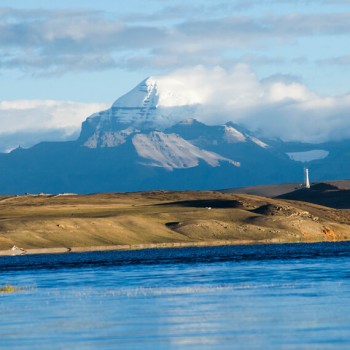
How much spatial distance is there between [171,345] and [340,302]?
59.0 feet

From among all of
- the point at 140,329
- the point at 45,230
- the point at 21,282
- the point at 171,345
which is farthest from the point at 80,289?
the point at 45,230

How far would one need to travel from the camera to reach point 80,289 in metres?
90.9

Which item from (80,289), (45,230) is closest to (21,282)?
(80,289)

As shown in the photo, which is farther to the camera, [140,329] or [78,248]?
[78,248]

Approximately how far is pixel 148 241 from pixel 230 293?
385 ft

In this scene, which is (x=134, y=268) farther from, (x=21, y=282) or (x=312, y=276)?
(x=312, y=276)

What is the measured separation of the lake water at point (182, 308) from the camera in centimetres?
5678

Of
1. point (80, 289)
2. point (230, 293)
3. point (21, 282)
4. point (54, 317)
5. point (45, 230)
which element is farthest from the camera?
point (45, 230)

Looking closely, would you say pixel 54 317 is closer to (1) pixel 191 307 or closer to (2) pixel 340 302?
(1) pixel 191 307

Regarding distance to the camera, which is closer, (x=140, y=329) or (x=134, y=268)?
(x=140, y=329)

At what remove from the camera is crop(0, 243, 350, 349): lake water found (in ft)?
186

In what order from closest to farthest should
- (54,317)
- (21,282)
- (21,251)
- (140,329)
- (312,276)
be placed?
(140,329) < (54,317) < (312,276) < (21,282) < (21,251)

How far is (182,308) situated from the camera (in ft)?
234

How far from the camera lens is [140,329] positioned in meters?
60.9
